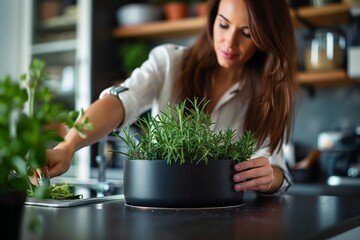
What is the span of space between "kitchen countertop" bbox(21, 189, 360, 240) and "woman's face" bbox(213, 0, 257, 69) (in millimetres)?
584

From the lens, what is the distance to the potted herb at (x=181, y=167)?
83 cm

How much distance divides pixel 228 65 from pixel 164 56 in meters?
0.23

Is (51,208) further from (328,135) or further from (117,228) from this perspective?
(328,135)

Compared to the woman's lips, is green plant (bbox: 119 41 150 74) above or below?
above

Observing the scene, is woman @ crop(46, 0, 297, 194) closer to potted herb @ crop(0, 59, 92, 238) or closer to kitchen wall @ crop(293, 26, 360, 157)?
potted herb @ crop(0, 59, 92, 238)

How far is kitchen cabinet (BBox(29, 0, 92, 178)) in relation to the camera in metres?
3.46

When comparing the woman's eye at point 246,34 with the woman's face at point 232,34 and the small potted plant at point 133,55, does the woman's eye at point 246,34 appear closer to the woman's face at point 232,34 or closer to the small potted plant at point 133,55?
the woman's face at point 232,34

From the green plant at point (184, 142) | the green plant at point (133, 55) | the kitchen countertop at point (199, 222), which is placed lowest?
the kitchen countertop at point (199, 222)

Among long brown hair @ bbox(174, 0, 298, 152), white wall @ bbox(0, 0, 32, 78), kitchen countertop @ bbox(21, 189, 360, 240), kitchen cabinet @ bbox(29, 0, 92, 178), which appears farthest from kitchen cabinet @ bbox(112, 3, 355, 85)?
kitchen countertop @ bbox(21, 189, 360, 240)

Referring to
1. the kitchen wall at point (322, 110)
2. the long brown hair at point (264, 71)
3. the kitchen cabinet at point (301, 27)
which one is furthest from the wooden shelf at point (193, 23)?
the long brown hair at point (264, 71)

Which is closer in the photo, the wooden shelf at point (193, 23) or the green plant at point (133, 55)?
the wooden shelf at point (193, 23)

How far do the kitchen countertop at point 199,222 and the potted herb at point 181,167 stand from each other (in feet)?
0.07

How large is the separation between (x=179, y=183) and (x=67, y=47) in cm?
294

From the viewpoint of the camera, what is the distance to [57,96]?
3.82 m
